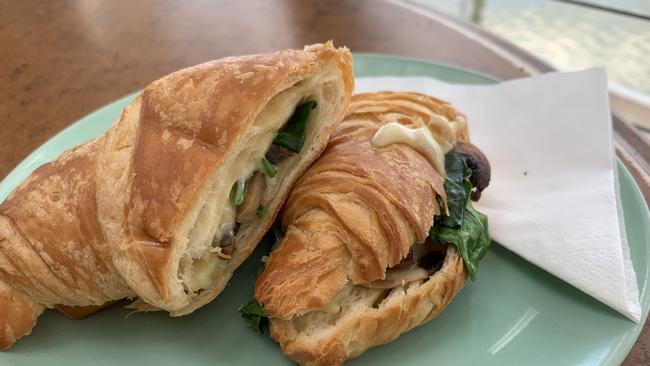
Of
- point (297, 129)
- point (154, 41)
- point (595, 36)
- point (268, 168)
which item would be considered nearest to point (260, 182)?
point (268, 168)

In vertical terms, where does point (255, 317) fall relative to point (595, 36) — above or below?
above

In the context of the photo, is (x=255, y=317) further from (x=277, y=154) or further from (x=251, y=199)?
A: (x=277, y=154)

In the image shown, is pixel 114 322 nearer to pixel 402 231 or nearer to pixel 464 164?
pixel 402 231

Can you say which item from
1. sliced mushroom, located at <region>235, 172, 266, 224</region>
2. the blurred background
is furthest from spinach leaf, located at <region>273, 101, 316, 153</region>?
the blurred background

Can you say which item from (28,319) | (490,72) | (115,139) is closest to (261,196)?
(115,139)

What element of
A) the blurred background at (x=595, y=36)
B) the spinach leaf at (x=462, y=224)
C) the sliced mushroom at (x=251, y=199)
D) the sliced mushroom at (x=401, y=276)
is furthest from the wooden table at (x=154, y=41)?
the sliced mushroom at (x=401, y=276)

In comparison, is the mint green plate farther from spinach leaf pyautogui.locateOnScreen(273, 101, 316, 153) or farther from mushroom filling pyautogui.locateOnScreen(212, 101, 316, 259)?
spinach leaf pyautogui.locateOnScreen(273, 101, 316, 153)
